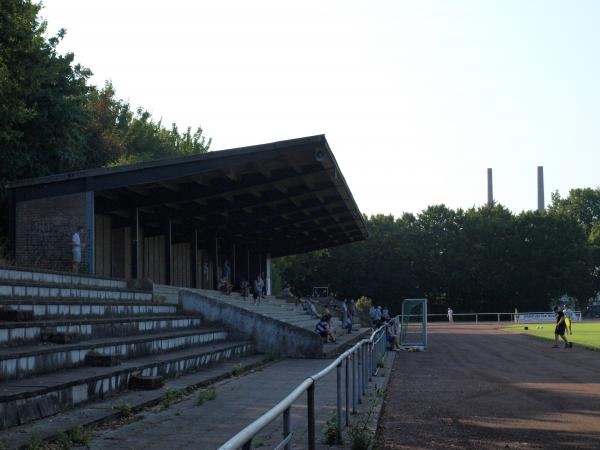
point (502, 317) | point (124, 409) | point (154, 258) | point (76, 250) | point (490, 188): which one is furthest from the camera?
point (490, 188)

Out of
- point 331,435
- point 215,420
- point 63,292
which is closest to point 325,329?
point 63,292

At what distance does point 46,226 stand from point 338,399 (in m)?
16.3

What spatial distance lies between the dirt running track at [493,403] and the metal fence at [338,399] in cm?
59

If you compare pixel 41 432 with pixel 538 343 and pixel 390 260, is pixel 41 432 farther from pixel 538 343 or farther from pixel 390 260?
pixel 390 260

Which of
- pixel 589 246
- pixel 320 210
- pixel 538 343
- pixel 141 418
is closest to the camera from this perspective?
pixel 141 418

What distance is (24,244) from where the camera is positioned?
23.8m

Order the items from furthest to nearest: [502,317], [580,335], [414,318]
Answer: [502,317], [580,335], [414,318]

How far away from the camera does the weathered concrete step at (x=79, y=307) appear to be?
12.6 meters

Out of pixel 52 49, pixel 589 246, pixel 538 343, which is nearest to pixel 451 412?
pixel 538 343

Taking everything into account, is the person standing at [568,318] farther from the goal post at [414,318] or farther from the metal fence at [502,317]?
the goal post at [414,318]

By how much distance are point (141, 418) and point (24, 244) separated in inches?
584

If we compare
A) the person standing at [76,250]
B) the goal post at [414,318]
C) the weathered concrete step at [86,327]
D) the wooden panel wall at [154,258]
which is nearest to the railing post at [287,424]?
the weathered concrete step at [86,327]

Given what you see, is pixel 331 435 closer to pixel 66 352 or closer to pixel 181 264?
pixel 66 352

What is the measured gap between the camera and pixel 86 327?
44.8 ft
